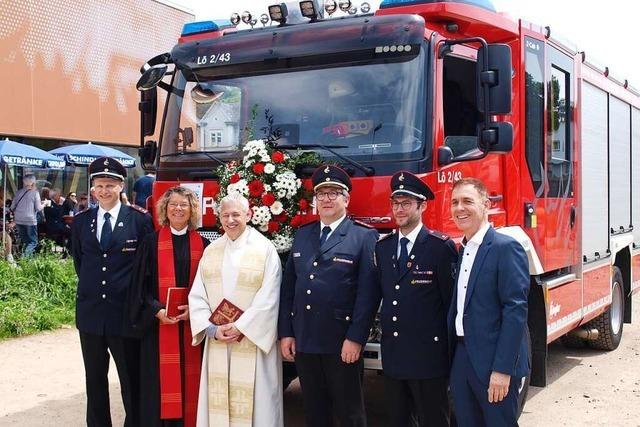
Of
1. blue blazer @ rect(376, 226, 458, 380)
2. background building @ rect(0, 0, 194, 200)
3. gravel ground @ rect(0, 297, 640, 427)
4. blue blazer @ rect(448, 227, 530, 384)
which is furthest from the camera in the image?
background building @ rect(0, 0, 194, 200)

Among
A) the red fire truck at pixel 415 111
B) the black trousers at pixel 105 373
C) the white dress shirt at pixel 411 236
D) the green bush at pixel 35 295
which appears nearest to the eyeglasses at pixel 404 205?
the white dress shirt at pixel 411 236

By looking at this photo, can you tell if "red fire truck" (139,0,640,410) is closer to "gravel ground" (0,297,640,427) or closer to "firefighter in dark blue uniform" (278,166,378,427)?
"firefighter in dark blue uniform" (278,166,378,427)

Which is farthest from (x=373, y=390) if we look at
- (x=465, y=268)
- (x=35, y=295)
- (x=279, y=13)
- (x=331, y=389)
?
(x=35, y=295)

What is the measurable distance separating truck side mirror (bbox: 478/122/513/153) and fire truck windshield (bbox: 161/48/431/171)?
1.28 ft

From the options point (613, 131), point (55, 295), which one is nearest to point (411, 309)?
point (613, 131)

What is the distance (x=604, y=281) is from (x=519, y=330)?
4.35 metres

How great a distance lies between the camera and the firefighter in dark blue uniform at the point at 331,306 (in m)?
4.31

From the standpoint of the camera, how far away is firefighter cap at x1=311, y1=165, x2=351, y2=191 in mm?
4402

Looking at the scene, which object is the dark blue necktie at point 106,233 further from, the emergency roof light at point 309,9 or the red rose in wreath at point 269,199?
the emergency roof light at point 309,9

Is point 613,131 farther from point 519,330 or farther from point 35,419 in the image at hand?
point 35,419

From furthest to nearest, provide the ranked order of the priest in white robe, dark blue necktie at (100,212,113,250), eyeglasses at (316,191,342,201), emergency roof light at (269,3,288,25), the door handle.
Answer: the door handle < emergency roof light at (269,3,288,25) < dark blue necktie at (100,212,113,250) < the priest in white robe < eyeglasses at (316,191,342,201)

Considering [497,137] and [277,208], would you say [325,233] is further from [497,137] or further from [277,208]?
[497,137]

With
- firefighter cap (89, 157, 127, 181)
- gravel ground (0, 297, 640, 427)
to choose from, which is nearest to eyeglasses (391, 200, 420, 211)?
firefighter cap (89, 157, 127, 181)

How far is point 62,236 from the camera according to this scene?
1545 centimetres
